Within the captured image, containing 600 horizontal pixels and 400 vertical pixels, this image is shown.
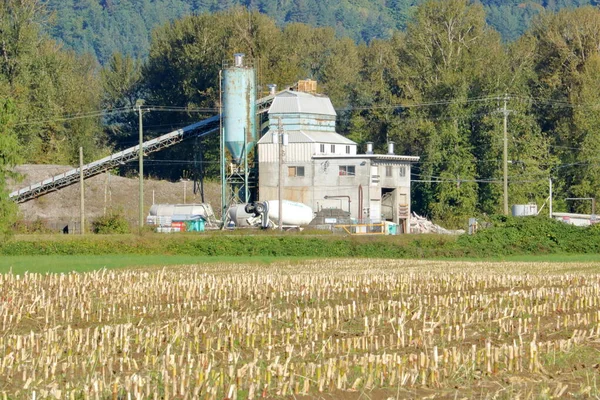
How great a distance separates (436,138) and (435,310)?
231 ft

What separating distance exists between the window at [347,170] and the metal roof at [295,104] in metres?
7.33

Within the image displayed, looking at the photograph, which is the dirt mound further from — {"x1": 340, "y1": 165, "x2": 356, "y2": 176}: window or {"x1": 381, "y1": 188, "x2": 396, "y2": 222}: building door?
{"x1": 381, "y1": 188, "x2": 396, "y2": 222}: building door

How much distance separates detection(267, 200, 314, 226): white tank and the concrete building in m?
4.67

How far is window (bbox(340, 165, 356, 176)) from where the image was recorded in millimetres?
87625

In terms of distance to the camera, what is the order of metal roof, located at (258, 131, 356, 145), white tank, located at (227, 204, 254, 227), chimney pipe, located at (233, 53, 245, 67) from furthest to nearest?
1. chimney pipe, located at (233, 53, 245, 67)
2. metal roof, located at (258, 131, 356, 145)
3. white tank, located at (227, 204, 254, 227)

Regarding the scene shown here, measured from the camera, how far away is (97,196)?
9362 centimetres

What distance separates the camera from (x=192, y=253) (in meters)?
62.3

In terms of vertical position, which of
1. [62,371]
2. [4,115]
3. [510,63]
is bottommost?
[62,371]

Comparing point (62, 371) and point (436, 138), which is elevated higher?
point (436, 138)

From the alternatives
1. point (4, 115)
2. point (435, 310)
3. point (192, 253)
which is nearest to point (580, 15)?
point (192, 253)

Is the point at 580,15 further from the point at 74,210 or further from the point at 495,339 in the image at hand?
the point at 495,339

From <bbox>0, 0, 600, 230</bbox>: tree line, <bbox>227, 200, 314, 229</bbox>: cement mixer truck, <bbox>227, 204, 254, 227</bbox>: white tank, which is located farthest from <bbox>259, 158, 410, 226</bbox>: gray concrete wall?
<bbox>0, 0, 600, 230</bbox>: tree line

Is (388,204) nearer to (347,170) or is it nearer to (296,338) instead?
(347,170)

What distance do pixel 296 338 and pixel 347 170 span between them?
6593 cm
